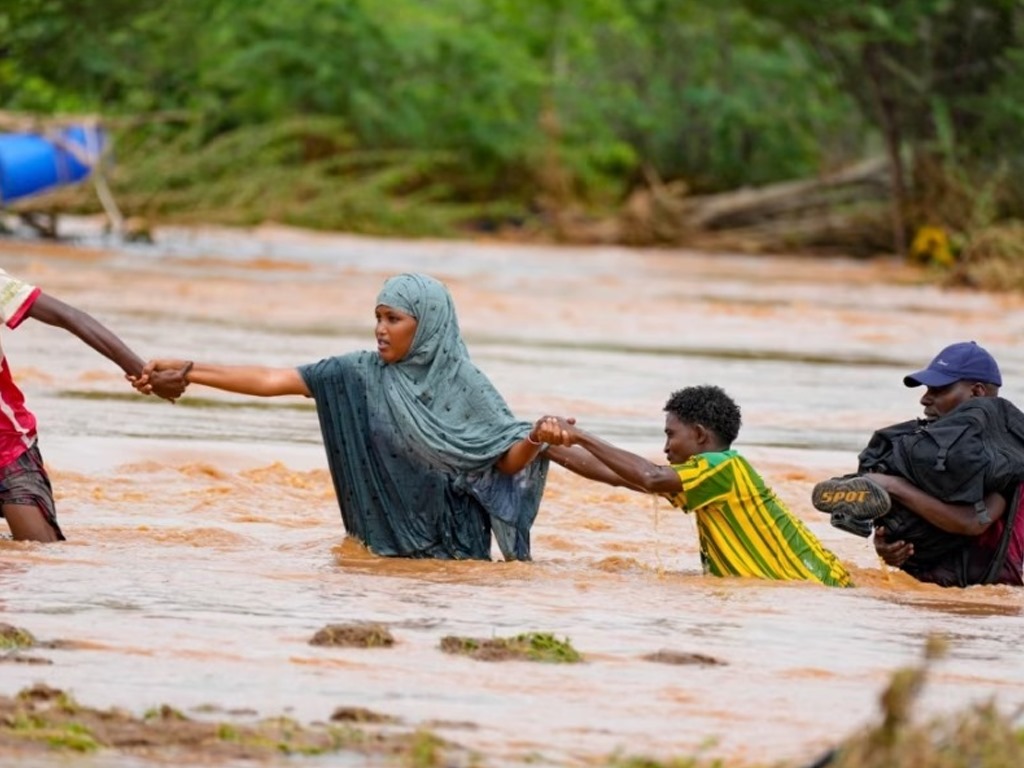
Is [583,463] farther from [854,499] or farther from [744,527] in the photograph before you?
[854,499]

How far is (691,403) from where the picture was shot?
7344mm

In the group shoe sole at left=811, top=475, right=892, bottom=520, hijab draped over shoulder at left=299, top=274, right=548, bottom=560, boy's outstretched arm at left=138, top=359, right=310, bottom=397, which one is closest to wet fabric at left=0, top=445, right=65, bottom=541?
boy's outstretched arm at left=138, top=359, right=310, bottom=397

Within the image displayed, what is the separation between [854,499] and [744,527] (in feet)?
1.23

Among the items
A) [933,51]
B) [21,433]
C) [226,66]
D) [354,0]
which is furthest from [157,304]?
[354,0]

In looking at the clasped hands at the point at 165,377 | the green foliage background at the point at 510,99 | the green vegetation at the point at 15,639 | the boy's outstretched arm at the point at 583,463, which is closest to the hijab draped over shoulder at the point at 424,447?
the boy's outstretched arm at the point at 583,463

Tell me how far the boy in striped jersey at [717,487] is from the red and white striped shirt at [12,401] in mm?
1829

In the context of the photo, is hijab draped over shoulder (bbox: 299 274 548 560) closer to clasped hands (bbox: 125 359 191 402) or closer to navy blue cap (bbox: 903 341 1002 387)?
clasped hands (bbox: 125 359 191 402)

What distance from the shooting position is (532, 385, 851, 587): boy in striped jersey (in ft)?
23.4

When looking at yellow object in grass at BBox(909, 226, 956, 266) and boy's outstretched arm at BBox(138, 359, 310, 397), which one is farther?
yellow object in grass at BBox(909, 226, 956, 266)

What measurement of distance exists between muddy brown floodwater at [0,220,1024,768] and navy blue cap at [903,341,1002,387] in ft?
2.38

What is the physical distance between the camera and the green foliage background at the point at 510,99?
1042 inches

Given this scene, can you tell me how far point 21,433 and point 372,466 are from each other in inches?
49.2

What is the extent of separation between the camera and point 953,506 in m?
7.34

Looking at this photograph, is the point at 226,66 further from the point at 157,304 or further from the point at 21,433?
the point at 21,433
